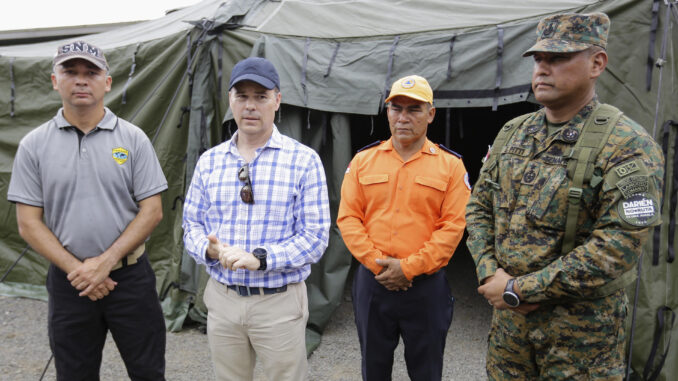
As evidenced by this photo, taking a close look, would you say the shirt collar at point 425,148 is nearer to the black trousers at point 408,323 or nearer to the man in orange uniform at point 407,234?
the man in orange uniform at point 407,234

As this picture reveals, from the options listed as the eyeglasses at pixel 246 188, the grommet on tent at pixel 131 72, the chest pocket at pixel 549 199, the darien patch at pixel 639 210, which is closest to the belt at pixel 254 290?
the eyeglasses at pixel 246 188

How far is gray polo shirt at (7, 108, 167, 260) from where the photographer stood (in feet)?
7.07

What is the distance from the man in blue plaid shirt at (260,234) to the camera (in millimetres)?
2010

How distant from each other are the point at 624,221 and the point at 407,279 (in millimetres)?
941

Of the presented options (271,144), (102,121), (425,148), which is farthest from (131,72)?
(425,148)

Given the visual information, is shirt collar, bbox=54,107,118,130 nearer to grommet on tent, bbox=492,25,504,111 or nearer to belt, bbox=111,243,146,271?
belt, bbox=111,243,146,271

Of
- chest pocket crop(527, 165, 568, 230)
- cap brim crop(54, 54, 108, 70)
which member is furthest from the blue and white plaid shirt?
chest pocket crop(527, 165, 568, 230)

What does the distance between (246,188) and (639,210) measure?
Answer: 1.38 metres

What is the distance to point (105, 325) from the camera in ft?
7.49

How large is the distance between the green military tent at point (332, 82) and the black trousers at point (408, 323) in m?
1.25

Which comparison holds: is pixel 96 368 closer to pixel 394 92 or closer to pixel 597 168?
pixel 394 92

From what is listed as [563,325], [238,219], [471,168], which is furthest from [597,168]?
[471,168]

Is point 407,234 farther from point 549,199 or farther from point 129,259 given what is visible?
point 129,259

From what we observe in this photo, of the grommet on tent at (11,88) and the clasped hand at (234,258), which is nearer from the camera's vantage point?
the clasped hand at (234,258)
